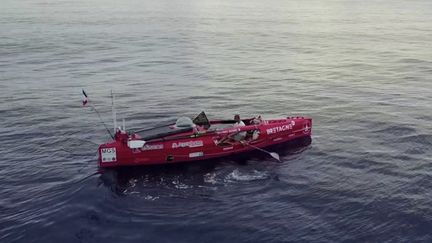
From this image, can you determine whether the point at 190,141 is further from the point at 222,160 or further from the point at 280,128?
the point at 280,128

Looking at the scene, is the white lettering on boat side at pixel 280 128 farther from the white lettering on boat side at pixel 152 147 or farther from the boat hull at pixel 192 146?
the white lettering on boat side at pixel 152 147

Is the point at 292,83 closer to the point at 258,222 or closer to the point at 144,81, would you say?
the point at 144,81

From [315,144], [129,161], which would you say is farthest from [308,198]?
[129,161]

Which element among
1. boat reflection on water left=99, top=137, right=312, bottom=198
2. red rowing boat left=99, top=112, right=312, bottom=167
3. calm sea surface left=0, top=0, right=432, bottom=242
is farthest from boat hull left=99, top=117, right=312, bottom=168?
calm sea surface left=0, top=0, right=432, bottom=242

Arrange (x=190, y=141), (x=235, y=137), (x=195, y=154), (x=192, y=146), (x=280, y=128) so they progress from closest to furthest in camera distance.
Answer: (x=190, y=141) < (x=192, y=146) < (x=195, y=154) < (x=235, y=137) < (x=280, y=128)

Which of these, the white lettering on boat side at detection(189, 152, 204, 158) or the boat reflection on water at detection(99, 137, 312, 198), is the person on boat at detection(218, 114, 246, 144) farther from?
the white lettering on boat side at detection(189, 152, 204, 158)

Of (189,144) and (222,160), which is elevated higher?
(189,144)

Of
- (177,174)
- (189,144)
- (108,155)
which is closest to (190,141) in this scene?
(189,144)
